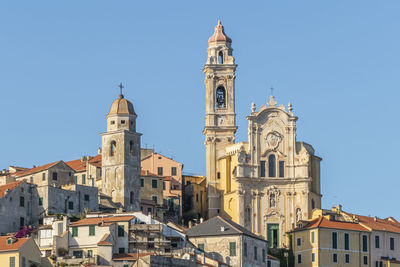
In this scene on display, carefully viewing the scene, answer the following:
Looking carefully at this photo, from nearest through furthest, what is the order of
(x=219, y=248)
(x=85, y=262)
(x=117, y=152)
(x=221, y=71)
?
(x=85, y=262) < (x=219, y=248) < (x=117, y=152) < (x=221, y=71)

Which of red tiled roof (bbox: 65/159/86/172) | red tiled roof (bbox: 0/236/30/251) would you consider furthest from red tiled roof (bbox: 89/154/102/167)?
red tiled roof (bbox: 0/236/30/251)

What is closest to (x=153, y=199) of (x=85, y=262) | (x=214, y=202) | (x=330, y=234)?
(x=214, y=202)

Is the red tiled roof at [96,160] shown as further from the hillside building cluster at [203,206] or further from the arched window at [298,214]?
the arched window at [298,214]

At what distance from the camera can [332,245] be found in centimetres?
13762

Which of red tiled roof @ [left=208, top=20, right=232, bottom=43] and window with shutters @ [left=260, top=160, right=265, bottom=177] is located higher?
red tiled roof @ [left=208, top=20, right=232, bottom=43]

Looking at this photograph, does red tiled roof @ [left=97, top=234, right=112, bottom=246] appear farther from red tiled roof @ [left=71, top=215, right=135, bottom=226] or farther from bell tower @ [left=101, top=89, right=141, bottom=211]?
bell tower @ [left=101, top=89, right=141, bottom=211]

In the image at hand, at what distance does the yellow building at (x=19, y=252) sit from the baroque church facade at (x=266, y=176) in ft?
114

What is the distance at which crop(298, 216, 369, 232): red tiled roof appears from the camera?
138125mm

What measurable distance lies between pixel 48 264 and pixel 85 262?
127 inches

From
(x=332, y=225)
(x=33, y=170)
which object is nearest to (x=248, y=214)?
(x=332, y=225)

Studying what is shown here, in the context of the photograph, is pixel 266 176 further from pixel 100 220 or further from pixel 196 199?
pixel 100 220

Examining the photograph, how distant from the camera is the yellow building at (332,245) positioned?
137m

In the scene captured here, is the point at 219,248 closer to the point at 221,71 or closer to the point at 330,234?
the point at 330,234

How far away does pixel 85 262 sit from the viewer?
118 meters
